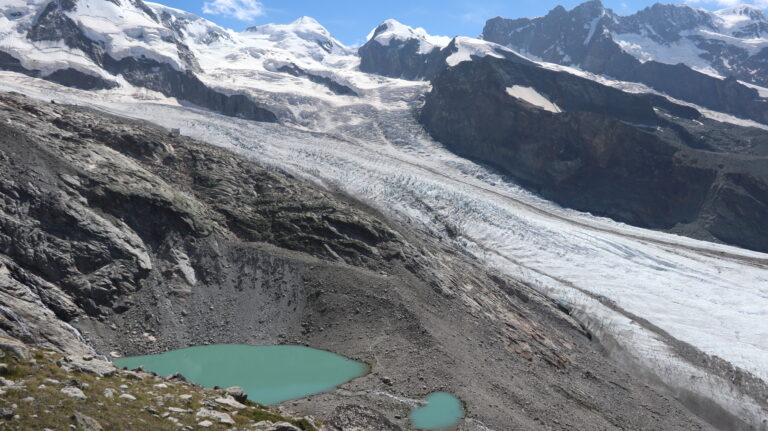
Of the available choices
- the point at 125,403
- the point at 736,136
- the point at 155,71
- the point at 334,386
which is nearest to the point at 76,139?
the point at 334,386

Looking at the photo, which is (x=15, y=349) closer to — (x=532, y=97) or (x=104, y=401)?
(x=104, y=401)

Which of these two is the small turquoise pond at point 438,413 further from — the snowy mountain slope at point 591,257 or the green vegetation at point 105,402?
the snowy mountain slope at point 591,257

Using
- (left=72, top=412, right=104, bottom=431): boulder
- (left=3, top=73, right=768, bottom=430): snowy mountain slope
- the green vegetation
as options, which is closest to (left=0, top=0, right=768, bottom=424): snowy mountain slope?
(left=3, top=73, right=768, bottom=430): snowy mountain slope

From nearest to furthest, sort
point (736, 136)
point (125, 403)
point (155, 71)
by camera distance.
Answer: point (125, 403), point (736, 136), point (155, 71)

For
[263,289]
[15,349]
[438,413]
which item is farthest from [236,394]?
[263,289]

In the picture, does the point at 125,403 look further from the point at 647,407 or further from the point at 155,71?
the point at 155,71
